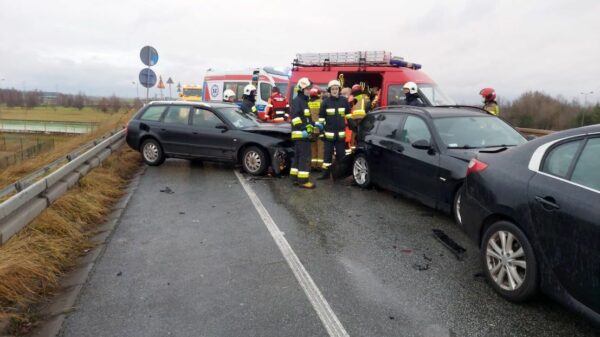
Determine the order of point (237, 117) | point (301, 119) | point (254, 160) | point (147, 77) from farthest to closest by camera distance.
A: point (147, 77) → point (237, 117) → point (254, 160) → point (301, 119)

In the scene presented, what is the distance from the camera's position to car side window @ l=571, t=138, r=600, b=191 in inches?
118

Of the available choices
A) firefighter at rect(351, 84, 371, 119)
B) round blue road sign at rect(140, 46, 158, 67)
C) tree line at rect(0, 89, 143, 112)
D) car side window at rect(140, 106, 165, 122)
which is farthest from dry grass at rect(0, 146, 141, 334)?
tree line at rect(0, 89, 143, 112)

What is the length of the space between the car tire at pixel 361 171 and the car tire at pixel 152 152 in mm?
4628

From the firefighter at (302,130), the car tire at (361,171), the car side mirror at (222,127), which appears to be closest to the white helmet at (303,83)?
the firefighter at (302,130)

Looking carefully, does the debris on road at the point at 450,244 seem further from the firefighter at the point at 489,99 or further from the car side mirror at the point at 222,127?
the car side mirror at the point at 222,127

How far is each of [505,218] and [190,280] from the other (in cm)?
282

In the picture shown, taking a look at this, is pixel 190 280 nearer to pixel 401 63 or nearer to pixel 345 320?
pixel 345 320

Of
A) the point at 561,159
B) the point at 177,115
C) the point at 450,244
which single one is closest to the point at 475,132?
the point at 450,244

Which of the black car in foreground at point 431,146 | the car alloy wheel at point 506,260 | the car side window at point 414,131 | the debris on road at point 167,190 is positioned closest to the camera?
the car alloy wheel at point 506,260

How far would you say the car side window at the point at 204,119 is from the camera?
9.57 m

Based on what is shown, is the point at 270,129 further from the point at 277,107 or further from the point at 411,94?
the point at 411,94

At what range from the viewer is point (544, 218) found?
10.5 ft

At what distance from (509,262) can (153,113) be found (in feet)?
28.5

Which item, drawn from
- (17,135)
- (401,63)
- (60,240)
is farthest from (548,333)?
(17,135)
